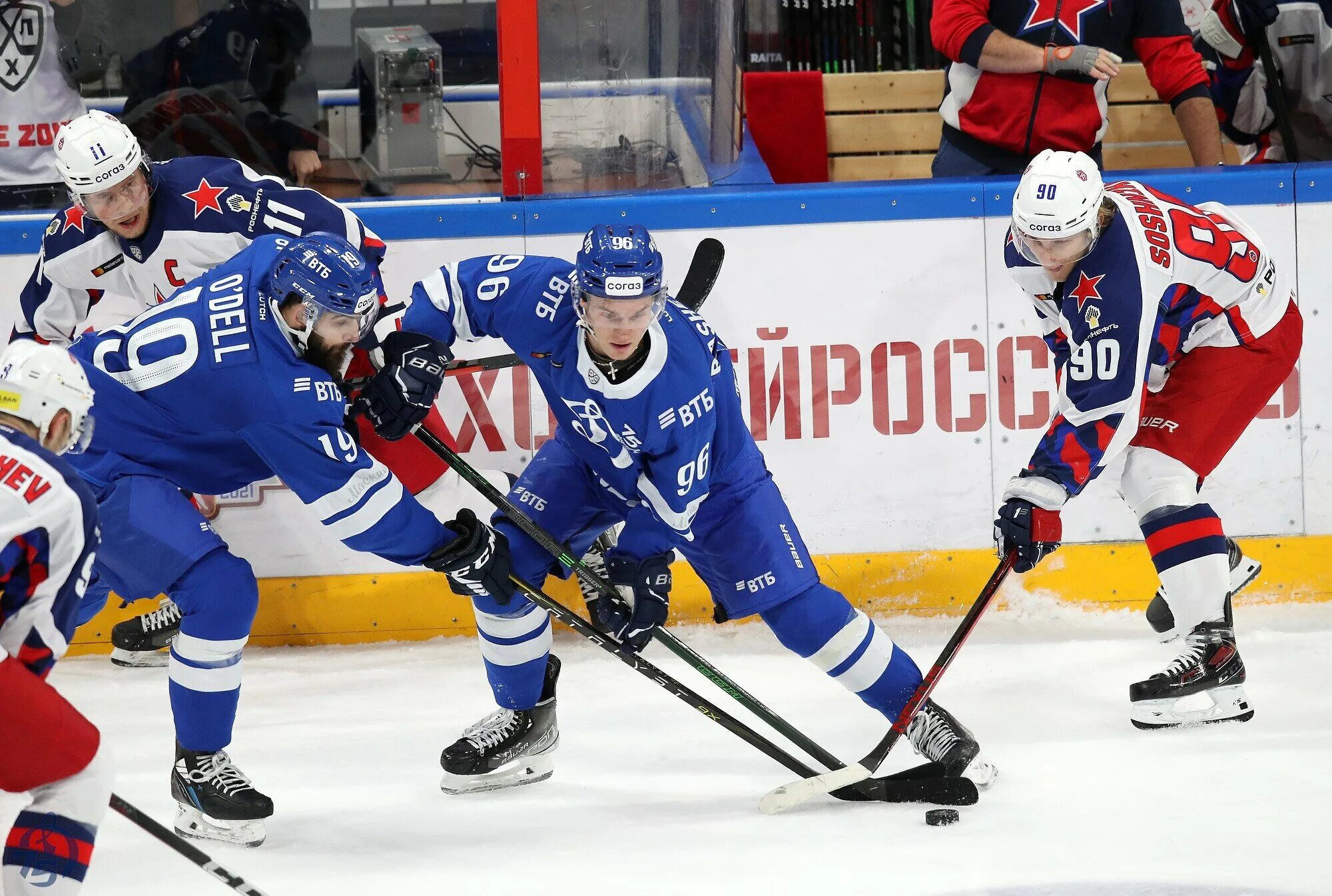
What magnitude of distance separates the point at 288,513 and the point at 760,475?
61.6 inches

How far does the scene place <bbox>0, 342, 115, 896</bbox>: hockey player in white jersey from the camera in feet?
6.53

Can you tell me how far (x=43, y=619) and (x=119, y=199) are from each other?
173cm

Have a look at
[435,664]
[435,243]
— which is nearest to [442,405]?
[435,243]

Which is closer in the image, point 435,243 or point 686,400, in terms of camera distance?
point 686,400

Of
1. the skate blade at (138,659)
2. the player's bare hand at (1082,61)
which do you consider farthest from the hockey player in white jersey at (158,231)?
the player's bare hand at (1082,61)

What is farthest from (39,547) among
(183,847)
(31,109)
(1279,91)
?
(1279,91)

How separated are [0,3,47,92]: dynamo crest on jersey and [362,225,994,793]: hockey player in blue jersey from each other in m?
1.73

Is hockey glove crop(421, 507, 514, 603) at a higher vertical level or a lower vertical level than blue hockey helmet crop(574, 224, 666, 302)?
lower

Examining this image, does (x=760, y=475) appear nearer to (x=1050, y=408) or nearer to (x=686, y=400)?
(x=686, y=400)

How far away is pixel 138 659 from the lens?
13.0 ft

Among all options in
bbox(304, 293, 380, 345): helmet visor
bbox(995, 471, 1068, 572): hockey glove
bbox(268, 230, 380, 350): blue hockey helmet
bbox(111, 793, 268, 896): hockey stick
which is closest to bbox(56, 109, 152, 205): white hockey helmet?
bbox(268, 230, 380, 350): blue hockey helmet

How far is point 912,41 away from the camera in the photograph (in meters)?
6.29

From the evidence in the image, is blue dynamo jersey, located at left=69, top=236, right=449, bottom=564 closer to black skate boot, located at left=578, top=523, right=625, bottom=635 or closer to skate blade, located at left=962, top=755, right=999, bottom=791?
black skate boot, located at left=578, top=523, right=625, bottom=635

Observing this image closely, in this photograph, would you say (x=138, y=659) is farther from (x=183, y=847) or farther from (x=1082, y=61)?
(x=1082, y=61)
